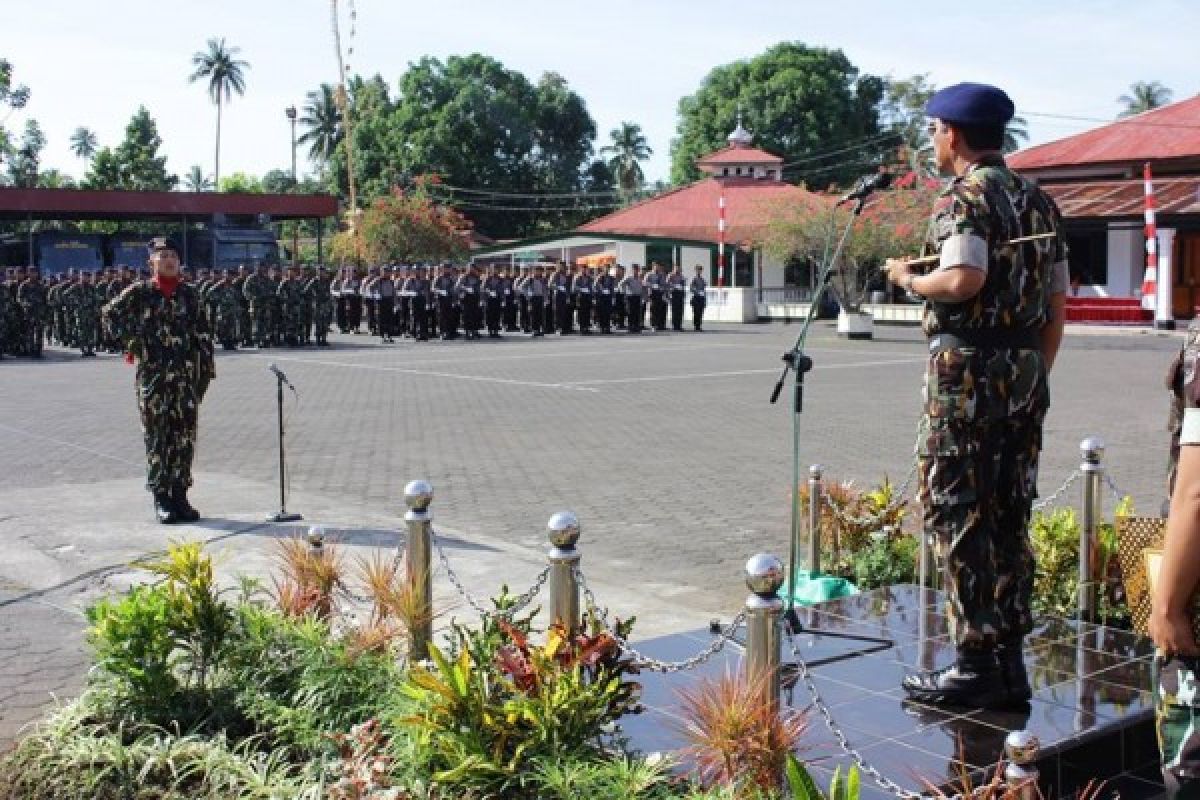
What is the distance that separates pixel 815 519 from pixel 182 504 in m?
4.80

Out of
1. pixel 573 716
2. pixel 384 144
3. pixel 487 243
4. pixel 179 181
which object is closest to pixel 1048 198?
pixel 573 716

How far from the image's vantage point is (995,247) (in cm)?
448

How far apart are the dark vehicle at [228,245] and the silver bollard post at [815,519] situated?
3582cm

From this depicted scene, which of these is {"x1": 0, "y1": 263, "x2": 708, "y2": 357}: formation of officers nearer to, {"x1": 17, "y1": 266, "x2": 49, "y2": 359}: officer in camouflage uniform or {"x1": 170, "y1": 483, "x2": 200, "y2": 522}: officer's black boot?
{"x1": 17, "y1": 266, "x2": 49, "y2": 359}: officer in camouflage uniform

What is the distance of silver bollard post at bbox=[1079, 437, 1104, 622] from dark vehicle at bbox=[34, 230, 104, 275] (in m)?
38.9

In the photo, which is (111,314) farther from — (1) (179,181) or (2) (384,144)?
(1) (179,181)

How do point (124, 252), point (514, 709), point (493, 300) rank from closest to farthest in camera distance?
point (514, 709)
point (493, 300)
point (124, 252)

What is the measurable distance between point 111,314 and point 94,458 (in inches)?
146

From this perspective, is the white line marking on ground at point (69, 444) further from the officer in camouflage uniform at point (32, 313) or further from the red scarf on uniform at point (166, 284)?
the officer in camouflage uniform at point (32, 313)

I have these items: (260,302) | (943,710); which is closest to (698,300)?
(260,302)

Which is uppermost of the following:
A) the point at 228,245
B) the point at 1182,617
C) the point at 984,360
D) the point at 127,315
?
the point at 228,245

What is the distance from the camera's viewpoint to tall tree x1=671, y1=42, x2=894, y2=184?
61156mm

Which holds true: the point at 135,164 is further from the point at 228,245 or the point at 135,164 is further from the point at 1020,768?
the point at 1020,768

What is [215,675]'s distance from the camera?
202 inches
